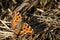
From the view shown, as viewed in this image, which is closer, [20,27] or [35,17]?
[20,27]

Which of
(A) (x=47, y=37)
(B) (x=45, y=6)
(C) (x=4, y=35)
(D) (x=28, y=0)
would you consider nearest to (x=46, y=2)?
(B) (x=45, y=6)

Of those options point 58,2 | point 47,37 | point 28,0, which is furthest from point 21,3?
point 47,37

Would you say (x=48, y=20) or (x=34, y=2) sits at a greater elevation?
(x=34, y=2)

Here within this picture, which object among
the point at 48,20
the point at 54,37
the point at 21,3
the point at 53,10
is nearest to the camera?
the point at 54,37

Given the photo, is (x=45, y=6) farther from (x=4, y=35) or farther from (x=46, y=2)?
(x=4, y=35)

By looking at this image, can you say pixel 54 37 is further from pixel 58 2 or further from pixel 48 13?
pixel 58 2

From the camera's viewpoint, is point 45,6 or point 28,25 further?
point 45,6

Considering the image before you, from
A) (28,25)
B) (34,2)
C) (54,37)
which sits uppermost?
(34,2)

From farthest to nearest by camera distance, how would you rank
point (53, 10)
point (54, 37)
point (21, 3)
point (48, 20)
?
point (21, 3) < point (53, 10) < point (48, 20) < point (54, 37)
